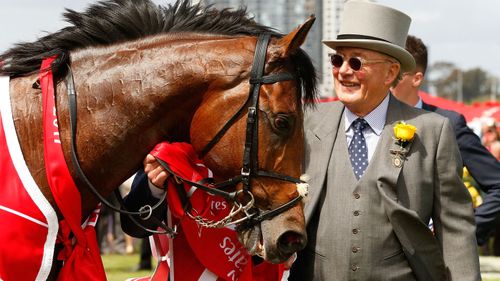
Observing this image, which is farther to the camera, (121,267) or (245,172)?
(121,267)

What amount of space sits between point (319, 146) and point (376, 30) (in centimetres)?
66

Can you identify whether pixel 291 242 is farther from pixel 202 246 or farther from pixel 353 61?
pixel 353 61

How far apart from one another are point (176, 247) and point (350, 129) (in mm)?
1079

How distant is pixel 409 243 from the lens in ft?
14.1

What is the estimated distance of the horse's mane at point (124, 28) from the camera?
4039mm

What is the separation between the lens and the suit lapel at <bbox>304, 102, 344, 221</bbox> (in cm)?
442

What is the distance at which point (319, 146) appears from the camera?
14.9ft

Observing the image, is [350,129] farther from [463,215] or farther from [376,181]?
[463,215]

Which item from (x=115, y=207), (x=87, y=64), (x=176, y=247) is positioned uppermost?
(x=87, y=64)

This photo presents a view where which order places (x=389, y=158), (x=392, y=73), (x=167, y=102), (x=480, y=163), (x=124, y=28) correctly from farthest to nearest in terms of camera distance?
(x=480, y=163) < (x=392, y=73) < (x=389, y=158) < (x=124, y=28) < (x=167, y=102)

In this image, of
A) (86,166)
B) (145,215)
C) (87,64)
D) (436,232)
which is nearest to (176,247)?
(145,215)

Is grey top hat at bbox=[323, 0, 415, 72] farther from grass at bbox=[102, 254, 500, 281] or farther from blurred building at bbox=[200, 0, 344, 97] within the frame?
grass at bbox=[102, 254, 500, 281]

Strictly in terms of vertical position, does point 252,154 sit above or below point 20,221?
above

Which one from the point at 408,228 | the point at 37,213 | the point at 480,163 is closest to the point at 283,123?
the point at 408,228
